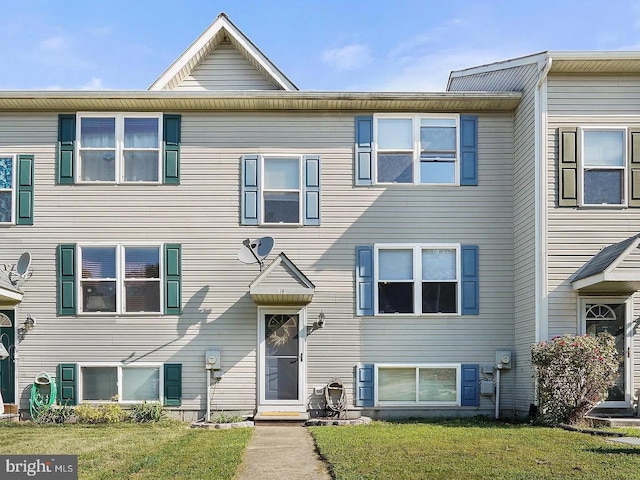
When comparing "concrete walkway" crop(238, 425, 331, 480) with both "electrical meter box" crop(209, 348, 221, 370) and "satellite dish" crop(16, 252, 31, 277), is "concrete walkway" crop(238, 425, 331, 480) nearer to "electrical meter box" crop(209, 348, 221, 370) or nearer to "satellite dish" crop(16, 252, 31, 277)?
"electrical meter box" crop(209, 348, 221, 370)

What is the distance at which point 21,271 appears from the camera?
44.7 ft

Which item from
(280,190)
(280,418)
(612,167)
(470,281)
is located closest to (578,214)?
(612,167)

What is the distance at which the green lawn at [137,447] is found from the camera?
8406mm

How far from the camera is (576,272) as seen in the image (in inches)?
500

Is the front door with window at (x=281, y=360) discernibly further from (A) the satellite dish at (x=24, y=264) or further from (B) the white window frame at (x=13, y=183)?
(B) the white window frame at (x=13, y=183)

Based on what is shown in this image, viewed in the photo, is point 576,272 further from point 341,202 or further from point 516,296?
point 341,202

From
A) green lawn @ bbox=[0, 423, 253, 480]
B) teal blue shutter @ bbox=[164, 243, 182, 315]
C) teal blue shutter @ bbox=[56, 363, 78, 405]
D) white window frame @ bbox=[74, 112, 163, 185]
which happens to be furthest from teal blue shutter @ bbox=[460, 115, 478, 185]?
teal blue shutter @ bbox=[56, 363, 78, 405]

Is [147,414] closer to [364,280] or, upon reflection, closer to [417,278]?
[364,280]

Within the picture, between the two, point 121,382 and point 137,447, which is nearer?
point 137,447

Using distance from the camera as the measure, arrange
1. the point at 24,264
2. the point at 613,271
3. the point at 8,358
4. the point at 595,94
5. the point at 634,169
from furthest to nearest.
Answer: the point at 8,358 < the point at 24,264 < the point at 595,94 < the point at 634,169 < the point at 613,271

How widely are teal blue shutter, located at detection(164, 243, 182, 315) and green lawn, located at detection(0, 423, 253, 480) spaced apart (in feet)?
6.67

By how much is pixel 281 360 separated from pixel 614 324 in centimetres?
568

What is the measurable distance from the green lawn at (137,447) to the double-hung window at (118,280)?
2.14 meters

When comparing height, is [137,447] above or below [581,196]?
below
